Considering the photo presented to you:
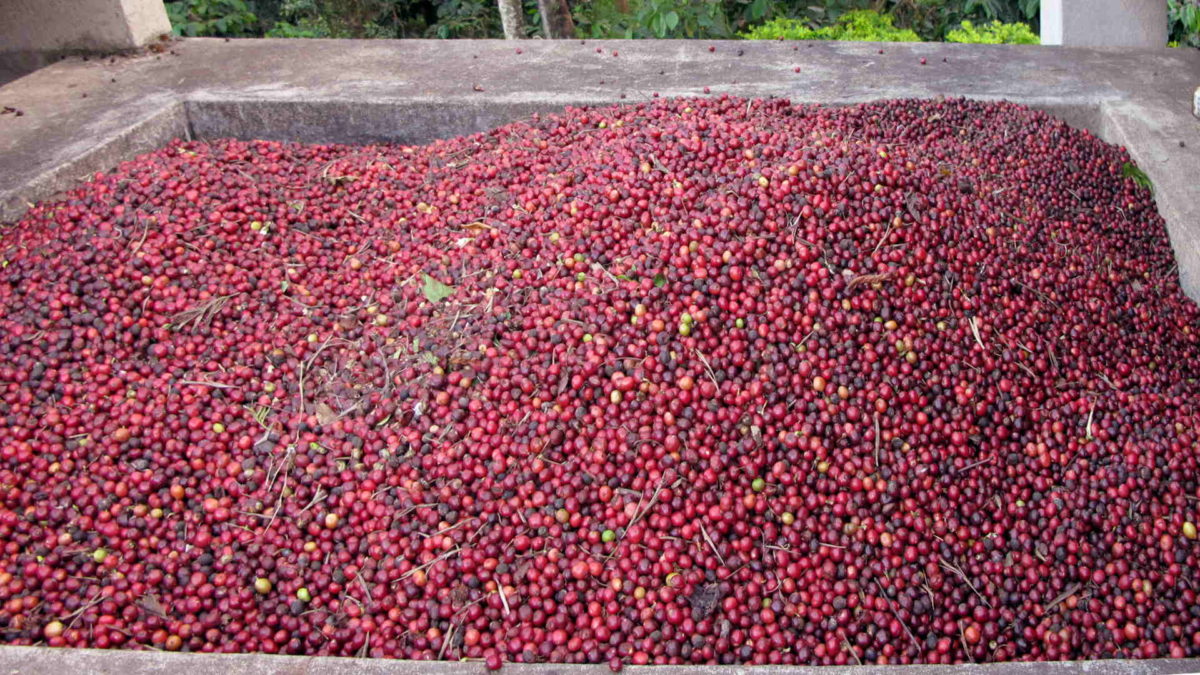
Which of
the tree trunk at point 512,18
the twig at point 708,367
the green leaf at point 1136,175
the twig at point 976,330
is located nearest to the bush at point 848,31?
the tree trunk at point 512,18

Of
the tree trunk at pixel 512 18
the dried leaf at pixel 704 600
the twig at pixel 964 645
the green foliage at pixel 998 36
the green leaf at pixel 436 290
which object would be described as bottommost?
the twig at pixel 964 645

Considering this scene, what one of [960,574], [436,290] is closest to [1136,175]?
[960,574]

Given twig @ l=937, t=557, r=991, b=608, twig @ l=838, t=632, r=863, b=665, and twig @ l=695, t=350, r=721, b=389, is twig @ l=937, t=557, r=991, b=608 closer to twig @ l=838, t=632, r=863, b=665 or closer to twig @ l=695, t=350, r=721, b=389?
twig @ l=838, t=632, r=863, b=665

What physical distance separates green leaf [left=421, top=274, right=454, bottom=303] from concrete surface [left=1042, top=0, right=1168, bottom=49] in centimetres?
400

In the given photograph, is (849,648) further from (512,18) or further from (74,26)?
(74,26)

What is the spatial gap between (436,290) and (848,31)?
408 centimetres

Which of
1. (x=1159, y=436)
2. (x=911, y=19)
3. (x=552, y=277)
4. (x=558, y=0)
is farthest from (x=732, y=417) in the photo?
(x=911, y=19)

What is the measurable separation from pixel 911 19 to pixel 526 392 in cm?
580

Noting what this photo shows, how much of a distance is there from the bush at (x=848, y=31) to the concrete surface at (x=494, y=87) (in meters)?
0.99

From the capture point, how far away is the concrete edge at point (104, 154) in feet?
10.3

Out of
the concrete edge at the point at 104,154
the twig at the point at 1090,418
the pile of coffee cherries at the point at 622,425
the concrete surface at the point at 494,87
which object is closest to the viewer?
the pile of coffee cherries at the point at 622,425

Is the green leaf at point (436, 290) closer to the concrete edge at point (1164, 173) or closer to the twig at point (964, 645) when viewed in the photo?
the twig at point (964, 645)

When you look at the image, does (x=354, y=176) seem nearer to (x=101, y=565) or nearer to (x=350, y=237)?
(x=350, y=237)

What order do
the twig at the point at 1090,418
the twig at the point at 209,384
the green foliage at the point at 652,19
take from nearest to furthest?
the twig at the point at 1090,418 < the twig at the point at 209,384 < the green foliage at the point at 652,19
